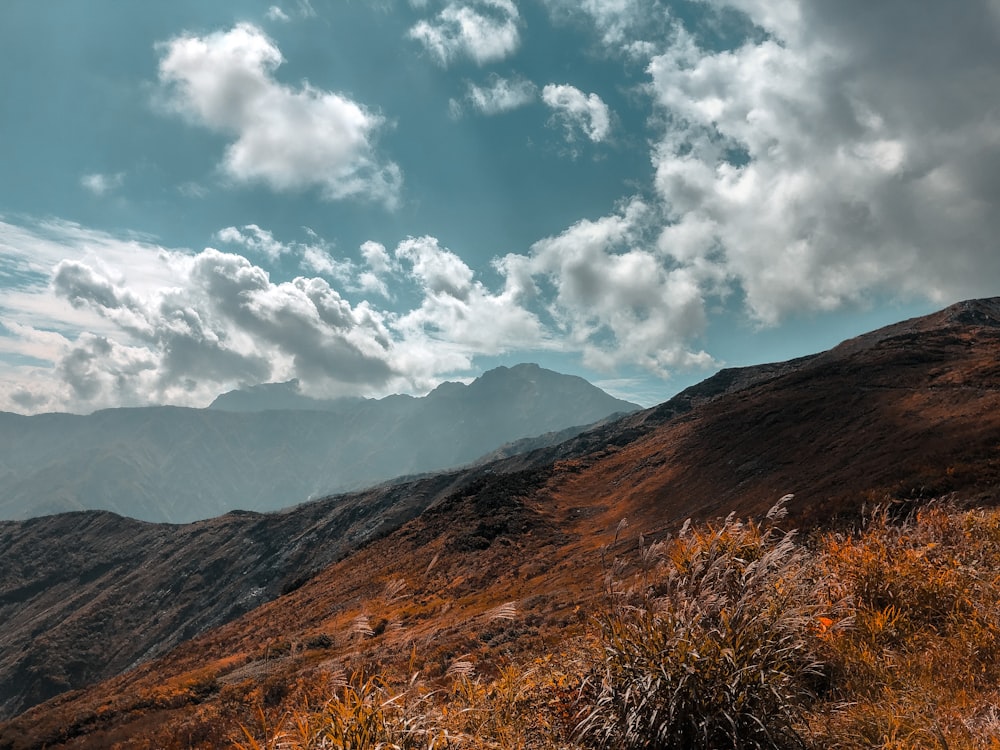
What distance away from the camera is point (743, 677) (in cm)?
418

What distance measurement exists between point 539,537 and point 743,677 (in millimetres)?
47855

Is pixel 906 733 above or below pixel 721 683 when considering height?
below

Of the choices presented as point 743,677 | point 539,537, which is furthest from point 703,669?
point 539,537

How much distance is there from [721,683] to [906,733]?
1.57 metres

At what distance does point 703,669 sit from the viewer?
167 inches

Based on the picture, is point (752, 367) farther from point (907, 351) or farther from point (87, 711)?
point (87, 711)

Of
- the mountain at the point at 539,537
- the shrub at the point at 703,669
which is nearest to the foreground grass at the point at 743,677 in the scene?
the shrub at the point at 703,669

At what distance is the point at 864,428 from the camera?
131ft

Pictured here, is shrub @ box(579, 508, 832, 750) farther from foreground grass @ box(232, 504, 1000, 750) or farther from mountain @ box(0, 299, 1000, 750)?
mountain @ box(0, 299, 1000, 750)

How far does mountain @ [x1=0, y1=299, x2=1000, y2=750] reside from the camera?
61.2 feet

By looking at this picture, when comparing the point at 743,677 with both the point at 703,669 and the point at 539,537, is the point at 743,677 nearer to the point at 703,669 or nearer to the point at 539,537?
the point at 703,669

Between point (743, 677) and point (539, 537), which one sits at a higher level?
point (743, 677)

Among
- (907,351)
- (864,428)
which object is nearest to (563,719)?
(864,428)

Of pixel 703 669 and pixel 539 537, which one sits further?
pixel 539 537
